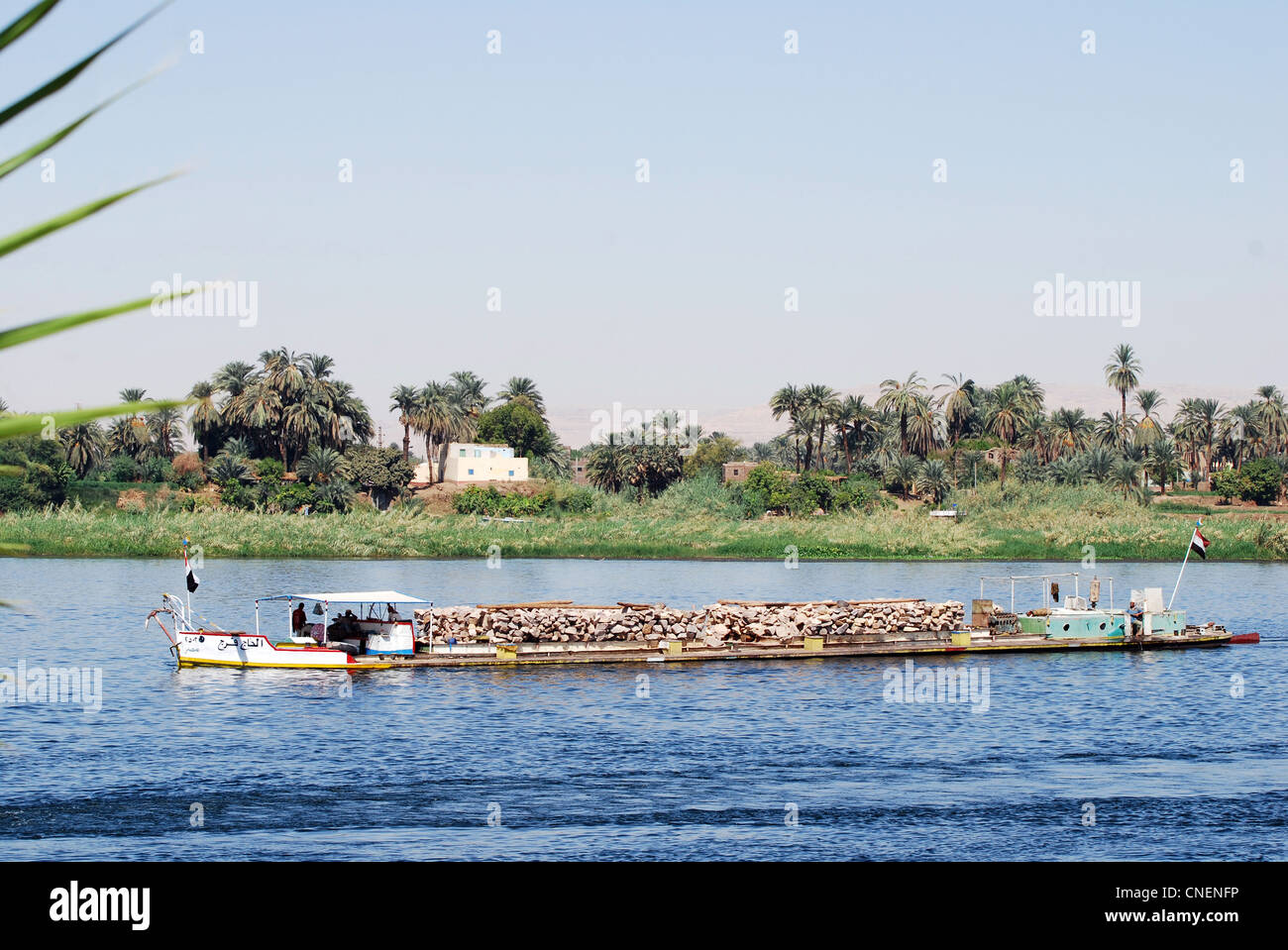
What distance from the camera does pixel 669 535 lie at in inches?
4774

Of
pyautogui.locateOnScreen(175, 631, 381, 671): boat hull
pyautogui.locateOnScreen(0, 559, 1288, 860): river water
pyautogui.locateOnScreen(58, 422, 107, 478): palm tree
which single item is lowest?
pyautogui.locateOnScreen(0, 559, 1288, 860): river water

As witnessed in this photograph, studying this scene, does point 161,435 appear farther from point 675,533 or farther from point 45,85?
point 45,85

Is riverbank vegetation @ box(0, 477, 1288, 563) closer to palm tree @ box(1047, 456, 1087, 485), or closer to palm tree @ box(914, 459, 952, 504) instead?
palm tree @ box(1047, 456, 1087, 485)

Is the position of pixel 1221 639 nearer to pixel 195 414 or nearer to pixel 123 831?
pixel 123 831

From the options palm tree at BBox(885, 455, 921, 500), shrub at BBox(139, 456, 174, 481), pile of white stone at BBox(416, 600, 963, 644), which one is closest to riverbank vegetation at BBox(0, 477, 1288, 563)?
shrub at BBox(139, 456, 174, 481)

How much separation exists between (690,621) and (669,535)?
205ft

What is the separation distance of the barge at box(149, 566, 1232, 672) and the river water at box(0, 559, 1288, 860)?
3.10 ft

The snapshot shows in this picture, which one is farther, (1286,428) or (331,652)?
(1286,428)

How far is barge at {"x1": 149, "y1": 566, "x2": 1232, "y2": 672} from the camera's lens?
53.2m

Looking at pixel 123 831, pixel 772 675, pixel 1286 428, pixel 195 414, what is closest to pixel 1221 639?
pixel 772 675
